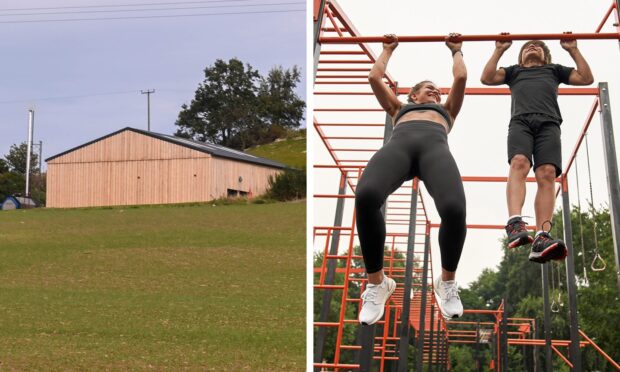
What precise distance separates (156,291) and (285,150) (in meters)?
44.9

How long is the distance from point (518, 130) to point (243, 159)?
4722 centimetres

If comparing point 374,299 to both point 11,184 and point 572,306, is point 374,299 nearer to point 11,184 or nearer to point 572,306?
point 572,306

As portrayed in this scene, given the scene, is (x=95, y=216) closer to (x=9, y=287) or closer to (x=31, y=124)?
(x=9, y=287)

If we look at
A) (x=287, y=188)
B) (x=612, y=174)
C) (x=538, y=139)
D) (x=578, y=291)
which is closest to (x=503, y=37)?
(x=538, y=139)

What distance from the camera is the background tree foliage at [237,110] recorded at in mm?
71500

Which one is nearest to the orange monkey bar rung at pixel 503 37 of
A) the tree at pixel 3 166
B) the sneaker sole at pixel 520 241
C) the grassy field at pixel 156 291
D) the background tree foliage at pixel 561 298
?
the sneaker sole at pixel 520 241

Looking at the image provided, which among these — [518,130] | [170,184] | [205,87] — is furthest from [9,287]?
[205,87]

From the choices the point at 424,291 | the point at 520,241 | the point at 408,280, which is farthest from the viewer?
the point at 424,291

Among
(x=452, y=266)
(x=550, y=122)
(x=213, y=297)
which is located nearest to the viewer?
(x=452, y=266)

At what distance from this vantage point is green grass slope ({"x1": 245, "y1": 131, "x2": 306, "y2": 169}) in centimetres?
6619

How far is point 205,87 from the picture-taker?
73.1 meters

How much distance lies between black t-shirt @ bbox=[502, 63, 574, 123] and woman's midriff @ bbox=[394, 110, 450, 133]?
584 millimetres

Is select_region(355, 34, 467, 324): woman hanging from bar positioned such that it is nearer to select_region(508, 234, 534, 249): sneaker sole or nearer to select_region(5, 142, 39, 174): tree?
select_region(508, 234, 534, 249): sneaker sole

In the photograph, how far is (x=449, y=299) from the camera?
4.59 metres
